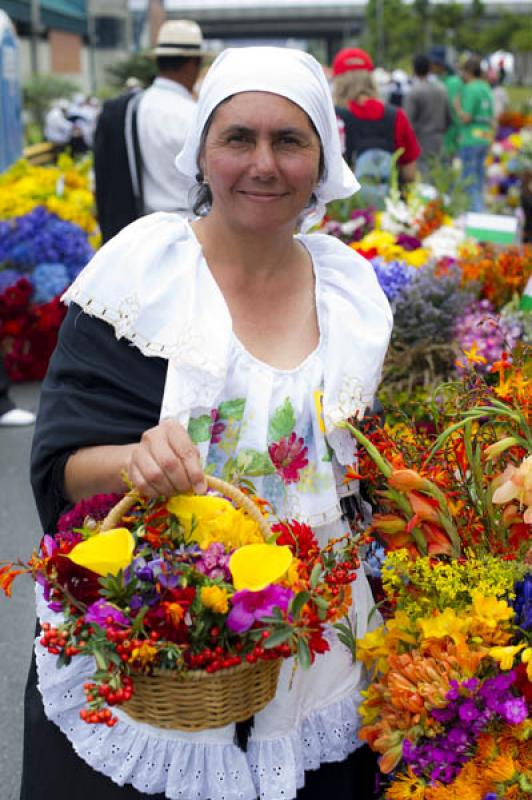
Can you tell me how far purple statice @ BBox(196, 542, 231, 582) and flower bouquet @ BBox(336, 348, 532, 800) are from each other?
1.25ft

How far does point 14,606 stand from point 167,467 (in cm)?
267

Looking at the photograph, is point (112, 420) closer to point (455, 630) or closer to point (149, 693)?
point (149, 693)

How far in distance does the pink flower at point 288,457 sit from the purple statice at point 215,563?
342mm

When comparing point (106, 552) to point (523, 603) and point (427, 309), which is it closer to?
point (523, 603)

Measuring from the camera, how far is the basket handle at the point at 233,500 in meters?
1.55

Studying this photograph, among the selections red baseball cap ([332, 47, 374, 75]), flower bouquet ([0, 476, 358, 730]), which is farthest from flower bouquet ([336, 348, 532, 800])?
red baseball cap ([332, 47, 374, 75])

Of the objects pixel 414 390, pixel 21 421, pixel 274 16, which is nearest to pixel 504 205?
pixel 21 421

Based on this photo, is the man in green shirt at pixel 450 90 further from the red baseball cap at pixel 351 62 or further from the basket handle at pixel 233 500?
the basket handle at pixel 233 500

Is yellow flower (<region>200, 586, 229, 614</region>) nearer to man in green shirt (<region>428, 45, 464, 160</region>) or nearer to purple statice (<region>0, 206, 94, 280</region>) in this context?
purple statice (<region>0, 206, 94, 280</region>)

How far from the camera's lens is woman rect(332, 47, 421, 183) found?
6199 millimetres

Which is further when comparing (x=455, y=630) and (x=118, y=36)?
(x=118, y=36)

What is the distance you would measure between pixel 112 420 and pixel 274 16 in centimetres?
6988

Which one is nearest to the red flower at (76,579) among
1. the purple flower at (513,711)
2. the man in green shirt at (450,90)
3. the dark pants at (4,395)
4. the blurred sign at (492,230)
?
the purple flower at (513,711)

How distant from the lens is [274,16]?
67.3 meters
